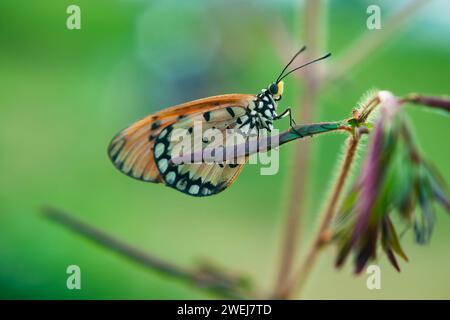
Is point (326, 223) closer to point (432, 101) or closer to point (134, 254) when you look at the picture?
point (432, 101)

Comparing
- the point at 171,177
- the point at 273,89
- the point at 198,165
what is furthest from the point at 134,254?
the point at 273,89

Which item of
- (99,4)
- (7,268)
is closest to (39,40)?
(99,4)

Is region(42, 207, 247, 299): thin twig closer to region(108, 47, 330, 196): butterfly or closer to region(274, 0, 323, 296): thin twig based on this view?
region(108, 47, 330, 196): butterfly

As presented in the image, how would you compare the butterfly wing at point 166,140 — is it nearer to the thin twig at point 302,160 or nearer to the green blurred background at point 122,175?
the thin twig at point 302,160

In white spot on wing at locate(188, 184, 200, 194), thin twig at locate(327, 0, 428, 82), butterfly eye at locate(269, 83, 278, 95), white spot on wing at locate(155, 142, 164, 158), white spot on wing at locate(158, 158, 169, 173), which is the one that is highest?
thin twig at locate(327, 0, 428, 82)

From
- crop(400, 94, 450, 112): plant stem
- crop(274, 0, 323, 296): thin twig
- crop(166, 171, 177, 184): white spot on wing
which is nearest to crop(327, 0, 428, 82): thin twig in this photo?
crop(274, 0, 323, 296): thin twig
